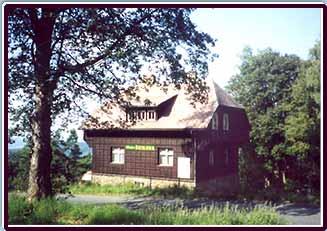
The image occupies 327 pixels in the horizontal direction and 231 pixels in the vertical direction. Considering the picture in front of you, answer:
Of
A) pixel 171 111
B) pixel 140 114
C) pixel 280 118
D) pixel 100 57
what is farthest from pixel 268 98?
pixel 100 57

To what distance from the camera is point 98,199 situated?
13.4 ft

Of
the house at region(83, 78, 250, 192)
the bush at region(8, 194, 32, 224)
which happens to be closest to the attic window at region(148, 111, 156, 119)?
the house at region(83, 78, 250, 192)

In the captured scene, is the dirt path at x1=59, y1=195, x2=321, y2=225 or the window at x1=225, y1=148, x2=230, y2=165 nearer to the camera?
the dirt path at x1=59, y1=195, x2=321, y2=225

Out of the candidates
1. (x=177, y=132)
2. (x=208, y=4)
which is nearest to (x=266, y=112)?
(x=177, y=132)

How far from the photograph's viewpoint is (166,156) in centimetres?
407

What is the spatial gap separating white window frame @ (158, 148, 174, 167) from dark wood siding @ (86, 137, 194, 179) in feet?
0.08

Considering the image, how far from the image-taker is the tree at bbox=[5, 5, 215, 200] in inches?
158

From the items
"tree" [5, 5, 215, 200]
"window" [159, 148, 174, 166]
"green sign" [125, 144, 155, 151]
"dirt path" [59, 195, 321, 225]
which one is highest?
"tree" [5, 5, 215, 200]

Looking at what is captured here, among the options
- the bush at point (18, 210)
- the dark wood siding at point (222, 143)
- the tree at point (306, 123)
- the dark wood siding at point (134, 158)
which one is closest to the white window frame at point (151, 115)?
the dark wood siding at point (134, 158)

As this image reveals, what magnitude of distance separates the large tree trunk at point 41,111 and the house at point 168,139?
359mm

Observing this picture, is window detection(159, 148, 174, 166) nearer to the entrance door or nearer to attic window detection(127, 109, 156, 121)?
→ the entrance door

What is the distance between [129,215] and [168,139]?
2.34ft

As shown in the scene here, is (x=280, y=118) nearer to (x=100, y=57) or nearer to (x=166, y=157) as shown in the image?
(x=166, y=157)

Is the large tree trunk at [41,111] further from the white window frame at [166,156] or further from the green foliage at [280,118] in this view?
the green foliage at [280,118]
